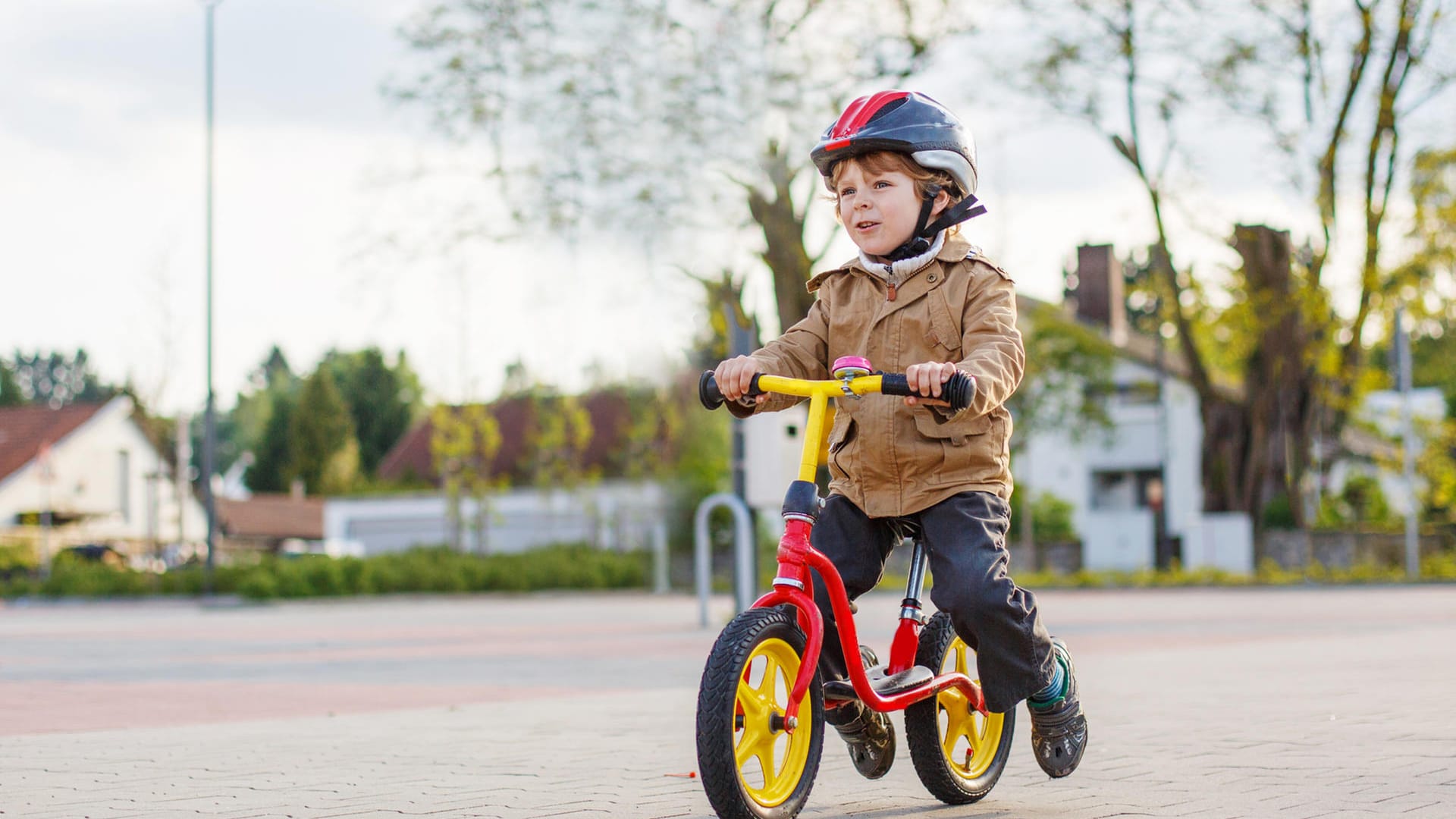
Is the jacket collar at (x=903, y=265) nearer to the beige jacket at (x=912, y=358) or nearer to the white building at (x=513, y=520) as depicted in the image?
the beige jacket at (x=912, y=358)

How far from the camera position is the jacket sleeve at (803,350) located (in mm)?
3984

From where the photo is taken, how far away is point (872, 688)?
385 centimetres

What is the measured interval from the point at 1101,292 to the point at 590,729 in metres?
48.8

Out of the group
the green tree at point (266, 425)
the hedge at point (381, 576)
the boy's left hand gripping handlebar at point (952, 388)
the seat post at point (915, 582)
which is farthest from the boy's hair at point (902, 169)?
the green tree at point (266, 425)

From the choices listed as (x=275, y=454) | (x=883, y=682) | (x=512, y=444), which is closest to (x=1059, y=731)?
(x=883, y=682)

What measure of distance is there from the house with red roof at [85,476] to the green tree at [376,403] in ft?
82.3

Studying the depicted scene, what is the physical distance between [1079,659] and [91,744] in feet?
20.7

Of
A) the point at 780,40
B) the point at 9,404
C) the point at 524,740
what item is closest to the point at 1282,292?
the point at 780,40

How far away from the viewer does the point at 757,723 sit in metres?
3.64

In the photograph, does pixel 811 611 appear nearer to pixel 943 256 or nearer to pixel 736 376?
pixel 736 376

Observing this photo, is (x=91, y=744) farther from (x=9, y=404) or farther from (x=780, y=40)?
(x=9, y=404)

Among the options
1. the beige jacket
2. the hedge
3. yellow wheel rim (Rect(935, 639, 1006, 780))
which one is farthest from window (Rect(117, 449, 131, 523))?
the beige jacket

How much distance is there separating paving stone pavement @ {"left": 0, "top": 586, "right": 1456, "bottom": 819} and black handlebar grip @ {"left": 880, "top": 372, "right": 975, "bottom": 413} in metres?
1.26

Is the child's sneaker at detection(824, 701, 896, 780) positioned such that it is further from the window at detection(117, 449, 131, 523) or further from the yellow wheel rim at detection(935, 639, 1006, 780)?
the window at detection(117, 449, 131, 523)
